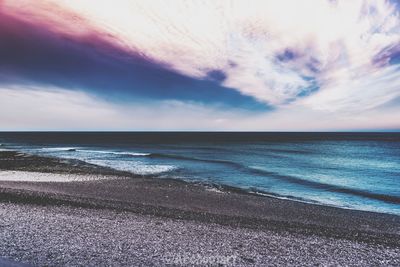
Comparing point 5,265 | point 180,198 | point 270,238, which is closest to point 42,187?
point 180,198

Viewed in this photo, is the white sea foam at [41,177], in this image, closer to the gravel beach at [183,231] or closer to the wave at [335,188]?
the gravel beach at [183,231]

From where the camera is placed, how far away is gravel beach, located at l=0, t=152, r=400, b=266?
7.98m

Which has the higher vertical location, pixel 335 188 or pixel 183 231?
pixel 183 231

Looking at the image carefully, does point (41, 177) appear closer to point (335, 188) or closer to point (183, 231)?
point (183, 231)

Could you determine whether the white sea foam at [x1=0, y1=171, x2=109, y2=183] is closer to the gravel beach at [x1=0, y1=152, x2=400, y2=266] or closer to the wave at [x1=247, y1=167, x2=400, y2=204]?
the gravel beach at [x1=0, y1=152, x2=400, y2=266]

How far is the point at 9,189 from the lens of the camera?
54.7 ft

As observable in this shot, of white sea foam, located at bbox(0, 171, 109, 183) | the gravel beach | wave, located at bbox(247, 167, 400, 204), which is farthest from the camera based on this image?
white sea foam, located at bbox(0, 171, 109, 183)

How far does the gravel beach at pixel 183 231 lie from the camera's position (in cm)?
798

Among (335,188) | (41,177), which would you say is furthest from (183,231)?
(41,177)

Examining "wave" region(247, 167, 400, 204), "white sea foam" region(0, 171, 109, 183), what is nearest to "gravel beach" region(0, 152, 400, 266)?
"white sea foam" region(0, 171, 109, 183)

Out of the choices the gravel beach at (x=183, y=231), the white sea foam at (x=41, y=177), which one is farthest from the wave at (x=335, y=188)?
the white sea foam at (x=41, y=177)

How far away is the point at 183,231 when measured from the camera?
33.9ft

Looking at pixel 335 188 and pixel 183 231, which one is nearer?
pixel 183 231

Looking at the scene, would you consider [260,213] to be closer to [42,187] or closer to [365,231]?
[365,231]
